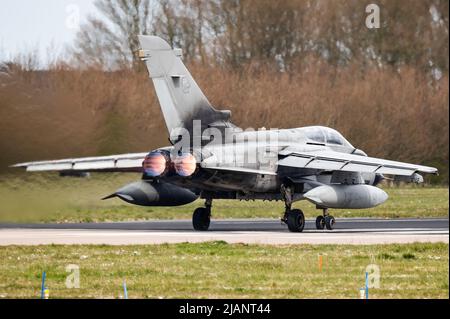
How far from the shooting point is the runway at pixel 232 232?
94.4 feet

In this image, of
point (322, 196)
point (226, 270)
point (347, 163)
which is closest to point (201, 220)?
point (322, 196)

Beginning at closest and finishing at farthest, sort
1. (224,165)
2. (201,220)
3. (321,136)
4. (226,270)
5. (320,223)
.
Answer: (226,270) < (224,165) < (201,220) < (320,223) < (321,136)

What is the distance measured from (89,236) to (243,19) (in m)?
20.9

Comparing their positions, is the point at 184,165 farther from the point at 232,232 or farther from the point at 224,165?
the point at 232,232

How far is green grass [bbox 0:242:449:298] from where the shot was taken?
1834 cm

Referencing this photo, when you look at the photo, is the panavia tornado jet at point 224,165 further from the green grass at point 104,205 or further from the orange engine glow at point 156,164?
the green grass at point 104,205

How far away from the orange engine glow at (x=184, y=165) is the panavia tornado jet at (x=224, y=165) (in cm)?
3

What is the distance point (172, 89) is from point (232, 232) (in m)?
4.63

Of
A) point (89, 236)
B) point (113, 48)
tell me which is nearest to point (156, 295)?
point (89, 236)

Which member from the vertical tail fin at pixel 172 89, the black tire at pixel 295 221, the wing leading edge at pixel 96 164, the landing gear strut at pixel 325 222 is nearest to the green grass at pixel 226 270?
the black tire at pixel 295 221

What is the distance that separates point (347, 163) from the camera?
32969mm

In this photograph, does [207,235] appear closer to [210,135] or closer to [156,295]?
[210,135]

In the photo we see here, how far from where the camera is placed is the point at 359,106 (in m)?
42.9
